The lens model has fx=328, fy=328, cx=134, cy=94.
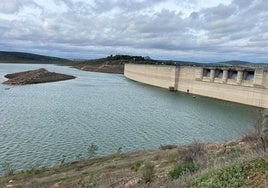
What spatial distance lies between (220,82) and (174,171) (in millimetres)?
47840

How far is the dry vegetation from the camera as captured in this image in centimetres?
702

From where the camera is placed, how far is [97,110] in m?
38.8

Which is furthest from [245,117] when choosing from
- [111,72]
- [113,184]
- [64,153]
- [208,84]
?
[111,72]

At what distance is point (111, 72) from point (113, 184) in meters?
148

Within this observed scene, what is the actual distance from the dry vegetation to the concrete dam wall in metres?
33.3

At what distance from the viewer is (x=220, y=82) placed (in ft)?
182

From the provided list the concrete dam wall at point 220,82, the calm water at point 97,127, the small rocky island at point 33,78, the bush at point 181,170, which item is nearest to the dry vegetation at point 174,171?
the bush at point 181,170

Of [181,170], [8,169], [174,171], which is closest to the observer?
[181,170]

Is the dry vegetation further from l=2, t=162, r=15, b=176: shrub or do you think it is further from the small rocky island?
the small rocky island

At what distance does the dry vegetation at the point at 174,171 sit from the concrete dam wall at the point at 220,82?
33290mm

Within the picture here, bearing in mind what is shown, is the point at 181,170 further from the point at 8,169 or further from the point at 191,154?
the point at 8,169

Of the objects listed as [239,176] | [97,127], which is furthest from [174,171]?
[97,127]

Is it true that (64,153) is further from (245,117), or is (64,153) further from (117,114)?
(245,117)

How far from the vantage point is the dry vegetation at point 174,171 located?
702cm
